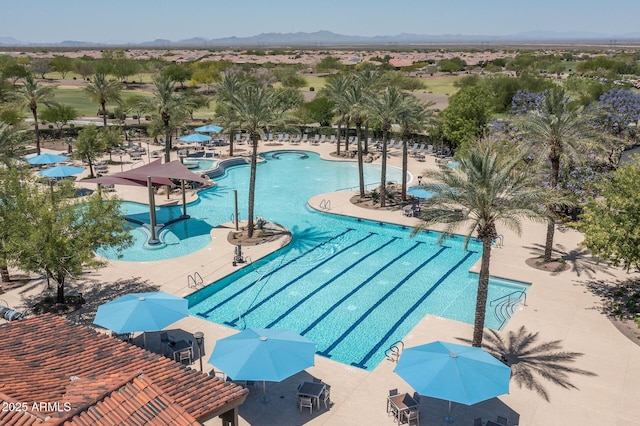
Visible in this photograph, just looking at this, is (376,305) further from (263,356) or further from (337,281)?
(263,356)

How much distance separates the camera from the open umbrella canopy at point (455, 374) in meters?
11.8

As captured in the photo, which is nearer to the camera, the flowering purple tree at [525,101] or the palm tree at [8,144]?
the palm tree at [8,144]

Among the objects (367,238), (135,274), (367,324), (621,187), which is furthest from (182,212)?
(621,187)

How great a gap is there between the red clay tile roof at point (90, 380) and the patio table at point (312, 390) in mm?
2929

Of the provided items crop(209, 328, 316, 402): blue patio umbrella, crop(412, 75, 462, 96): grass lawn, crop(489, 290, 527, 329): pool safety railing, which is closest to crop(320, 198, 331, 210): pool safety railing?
crop(489, 290, 527, 329): pool safety railing

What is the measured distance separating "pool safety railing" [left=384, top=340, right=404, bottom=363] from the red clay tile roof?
6.33 metres

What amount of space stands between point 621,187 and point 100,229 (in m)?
18.6

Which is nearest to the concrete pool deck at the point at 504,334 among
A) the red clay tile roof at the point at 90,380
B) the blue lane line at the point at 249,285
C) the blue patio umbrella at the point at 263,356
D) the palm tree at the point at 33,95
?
the blue lane line at the point at 249,285

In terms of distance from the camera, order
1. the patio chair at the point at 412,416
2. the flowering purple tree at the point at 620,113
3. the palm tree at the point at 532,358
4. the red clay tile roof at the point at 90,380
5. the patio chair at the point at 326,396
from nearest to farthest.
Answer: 1. the red clay tile roof at the point at 90,380
2. the patio chair at the point at 412,416
3. the patio chair at the point at 326,396
4. the palm tree at the point at 532,358
5. the flowering purple tree at the point at 620,113

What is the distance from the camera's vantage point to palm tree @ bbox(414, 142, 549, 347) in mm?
14695

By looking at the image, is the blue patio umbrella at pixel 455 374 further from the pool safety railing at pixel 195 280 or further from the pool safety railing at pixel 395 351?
the pool safety railing at pixel 195 280

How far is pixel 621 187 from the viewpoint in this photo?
1772 centimetres

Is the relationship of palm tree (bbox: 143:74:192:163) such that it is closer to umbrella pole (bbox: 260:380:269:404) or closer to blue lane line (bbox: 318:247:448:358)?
blue lane line (bbox: 318:247:448:358)

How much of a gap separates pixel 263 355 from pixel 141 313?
181 inches
